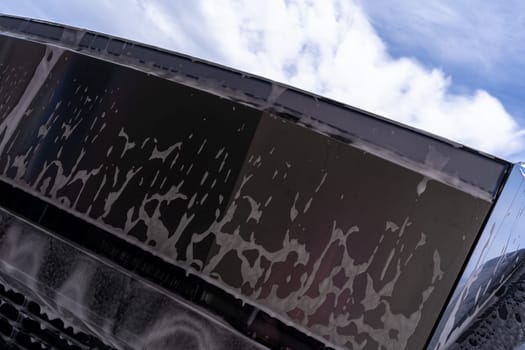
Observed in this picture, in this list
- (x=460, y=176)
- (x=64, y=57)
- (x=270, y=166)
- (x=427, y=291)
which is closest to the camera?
(x=427, y=291)

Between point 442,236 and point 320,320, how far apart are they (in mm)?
924

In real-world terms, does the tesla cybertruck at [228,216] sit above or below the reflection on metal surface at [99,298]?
above

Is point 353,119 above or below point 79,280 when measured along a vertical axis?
above

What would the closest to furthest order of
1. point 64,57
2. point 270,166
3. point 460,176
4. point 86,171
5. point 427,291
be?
point 427,291, point 460,176, point 270,166, point 86,171, point 64,57

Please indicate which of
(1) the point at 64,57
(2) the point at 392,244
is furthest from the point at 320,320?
(1) the point at 64,57

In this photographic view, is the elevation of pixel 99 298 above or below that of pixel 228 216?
below

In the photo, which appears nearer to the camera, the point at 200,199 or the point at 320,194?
the point at 320,194

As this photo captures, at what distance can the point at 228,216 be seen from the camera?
102 inches

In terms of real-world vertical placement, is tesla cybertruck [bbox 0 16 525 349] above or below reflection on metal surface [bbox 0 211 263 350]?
above

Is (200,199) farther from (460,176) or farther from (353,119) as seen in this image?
(460,176)

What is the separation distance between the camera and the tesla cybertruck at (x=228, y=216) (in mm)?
2309

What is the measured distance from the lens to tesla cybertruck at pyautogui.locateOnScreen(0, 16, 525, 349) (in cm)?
231

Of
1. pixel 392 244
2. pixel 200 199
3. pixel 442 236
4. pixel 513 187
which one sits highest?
pixel 513 187

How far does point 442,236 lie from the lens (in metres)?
2.31
